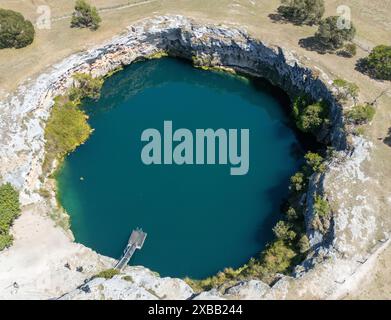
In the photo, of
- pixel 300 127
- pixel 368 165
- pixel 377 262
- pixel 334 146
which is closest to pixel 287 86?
pixel 300 127

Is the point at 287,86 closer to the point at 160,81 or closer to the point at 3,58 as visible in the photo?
the point at 160,81

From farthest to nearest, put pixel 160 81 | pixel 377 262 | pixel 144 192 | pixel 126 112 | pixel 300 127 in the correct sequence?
pixel 160 81, pixel 126 112, pixel 300 127, pixel 144 192, pixel 377 262

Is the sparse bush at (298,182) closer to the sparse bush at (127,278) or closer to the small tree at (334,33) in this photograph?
the sparse bush at (127,278)

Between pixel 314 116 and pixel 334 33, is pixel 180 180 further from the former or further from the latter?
pixel 334 33

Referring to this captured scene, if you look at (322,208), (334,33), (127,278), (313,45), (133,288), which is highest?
(334,33)

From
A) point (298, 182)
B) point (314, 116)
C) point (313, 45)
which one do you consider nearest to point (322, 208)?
point (298, 182)

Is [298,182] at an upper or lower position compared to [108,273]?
upper
